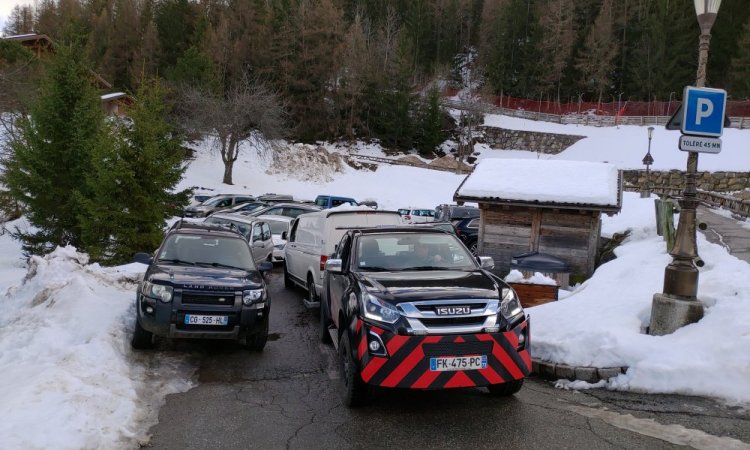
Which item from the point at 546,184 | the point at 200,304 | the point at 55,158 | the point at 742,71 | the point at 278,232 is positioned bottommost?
the point at 278,232

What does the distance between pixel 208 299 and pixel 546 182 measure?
11.9 meters

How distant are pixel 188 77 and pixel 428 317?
157ft

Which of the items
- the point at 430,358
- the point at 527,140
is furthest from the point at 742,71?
the point at 430,358

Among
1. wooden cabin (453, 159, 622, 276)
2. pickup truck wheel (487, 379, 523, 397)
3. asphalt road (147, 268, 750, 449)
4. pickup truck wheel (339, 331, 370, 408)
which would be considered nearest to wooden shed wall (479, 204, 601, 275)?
wooden cabin (453, 159, 622, 276)

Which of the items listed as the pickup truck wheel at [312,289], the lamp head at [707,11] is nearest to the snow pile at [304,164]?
the pickup truck wheel at [312,289]

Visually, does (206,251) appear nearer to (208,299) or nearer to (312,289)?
(208,299)

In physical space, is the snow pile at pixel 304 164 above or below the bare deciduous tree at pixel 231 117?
below

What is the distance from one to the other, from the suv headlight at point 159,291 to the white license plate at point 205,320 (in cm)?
37

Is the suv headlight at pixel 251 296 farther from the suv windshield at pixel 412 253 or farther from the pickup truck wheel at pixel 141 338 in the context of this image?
the suv windshield at pixel 412 253

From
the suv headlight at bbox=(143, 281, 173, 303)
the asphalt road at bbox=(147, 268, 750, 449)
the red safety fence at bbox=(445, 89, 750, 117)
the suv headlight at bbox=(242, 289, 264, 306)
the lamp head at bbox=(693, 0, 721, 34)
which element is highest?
the red safety fence at bbox=(445, 89, 750, 117)

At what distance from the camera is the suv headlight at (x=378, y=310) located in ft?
17.7

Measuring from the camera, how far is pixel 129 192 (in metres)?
16.8

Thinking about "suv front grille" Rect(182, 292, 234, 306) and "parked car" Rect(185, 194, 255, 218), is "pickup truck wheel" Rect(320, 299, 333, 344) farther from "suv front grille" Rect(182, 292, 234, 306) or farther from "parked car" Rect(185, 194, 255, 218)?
"parked car" Rect(185, 194, 255, 218)

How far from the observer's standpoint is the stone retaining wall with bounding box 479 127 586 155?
57.7 m
